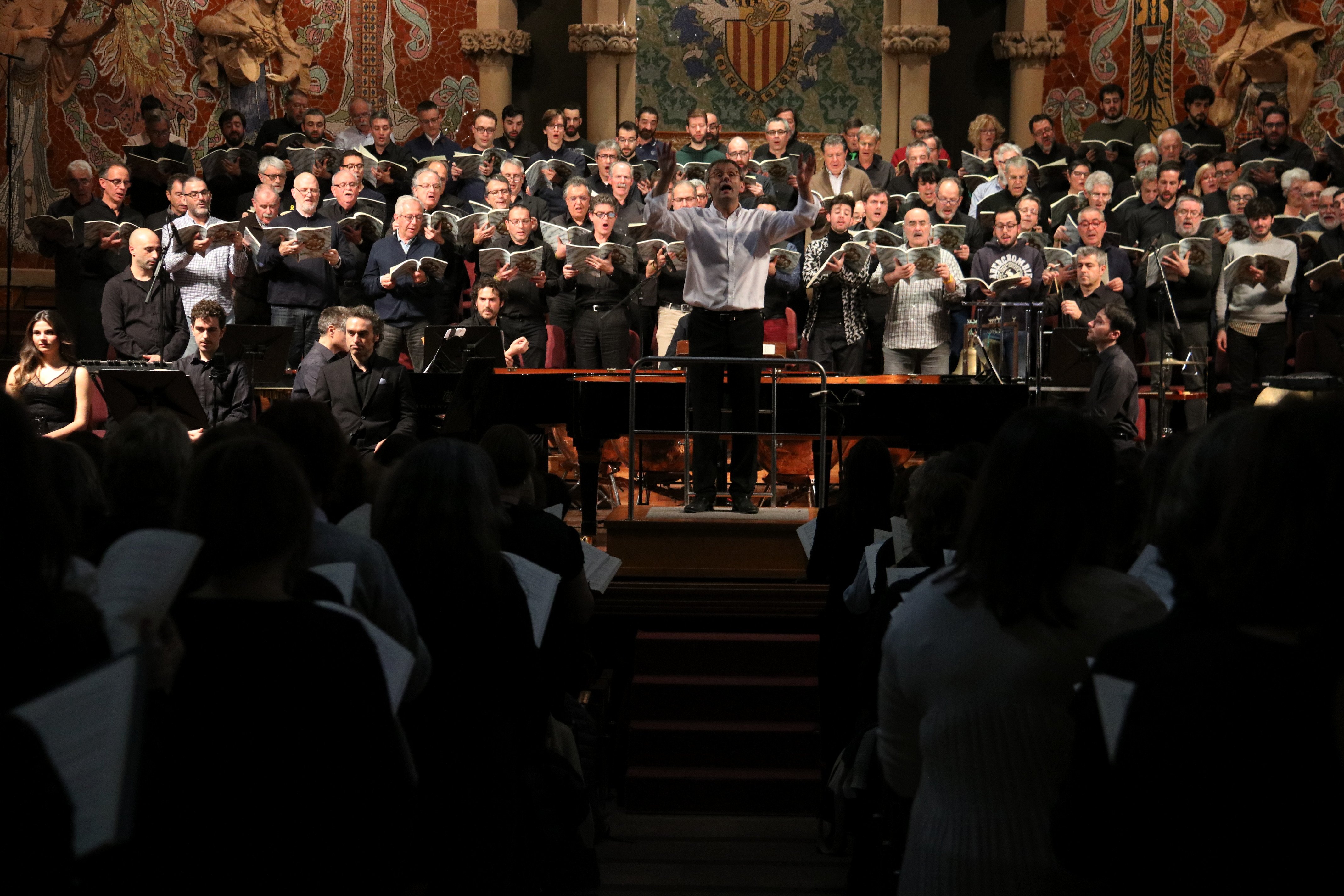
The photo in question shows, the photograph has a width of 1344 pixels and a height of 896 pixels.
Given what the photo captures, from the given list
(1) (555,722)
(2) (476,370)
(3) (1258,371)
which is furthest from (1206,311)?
(1) (555,722)

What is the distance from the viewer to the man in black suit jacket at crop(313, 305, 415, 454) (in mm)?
7305

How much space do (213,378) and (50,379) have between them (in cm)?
82

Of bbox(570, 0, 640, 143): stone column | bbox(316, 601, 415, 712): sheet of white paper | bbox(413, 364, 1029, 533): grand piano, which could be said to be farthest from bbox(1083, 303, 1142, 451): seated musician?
bbox(570, 0, 640, 143): stone column

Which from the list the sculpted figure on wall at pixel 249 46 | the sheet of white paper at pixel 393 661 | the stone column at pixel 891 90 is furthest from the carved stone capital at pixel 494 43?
the sheet of white paper at pixel 393 661

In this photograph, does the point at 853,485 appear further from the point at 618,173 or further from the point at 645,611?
the point at 618,173

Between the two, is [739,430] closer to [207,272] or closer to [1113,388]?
[1113,388]

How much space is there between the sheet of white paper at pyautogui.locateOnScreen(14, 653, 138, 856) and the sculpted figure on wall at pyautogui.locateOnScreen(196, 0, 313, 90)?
12798mm

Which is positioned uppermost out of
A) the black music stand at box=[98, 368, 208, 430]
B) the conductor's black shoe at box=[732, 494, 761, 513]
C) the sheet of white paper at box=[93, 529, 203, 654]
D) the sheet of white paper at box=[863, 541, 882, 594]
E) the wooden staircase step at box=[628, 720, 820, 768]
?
the black music stand at box=[98, 368, 208, 430]

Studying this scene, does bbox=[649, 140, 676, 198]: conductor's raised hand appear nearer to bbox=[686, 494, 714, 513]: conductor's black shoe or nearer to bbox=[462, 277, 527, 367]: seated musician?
bbox=[686, 494, 714, 513]: conductor's black shoe

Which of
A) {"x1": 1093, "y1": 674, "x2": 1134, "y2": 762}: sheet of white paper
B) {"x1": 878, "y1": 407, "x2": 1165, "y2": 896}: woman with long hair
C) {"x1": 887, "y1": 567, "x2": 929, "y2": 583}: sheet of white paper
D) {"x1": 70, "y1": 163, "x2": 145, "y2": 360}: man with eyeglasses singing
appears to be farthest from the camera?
{"x1": 70, "y1": 163, "x2": 145, "y2": 360}: man with eyeglasses singing

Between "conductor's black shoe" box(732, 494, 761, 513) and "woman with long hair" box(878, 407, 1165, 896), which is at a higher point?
"woman with long hair" box(878, 407, 1165, 896)

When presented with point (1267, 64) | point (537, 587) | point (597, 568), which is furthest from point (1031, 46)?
point (537, 587)

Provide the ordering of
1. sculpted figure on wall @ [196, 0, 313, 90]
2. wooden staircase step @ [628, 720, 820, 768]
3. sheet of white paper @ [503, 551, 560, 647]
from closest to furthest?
sheet of white paper @ [503, 551, 560, 647]
wooden staircase step @ [628, 720, 820, 768]
sculpted figure on wall @ [196, 0, 313, 90]

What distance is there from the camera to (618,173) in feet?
32.9
